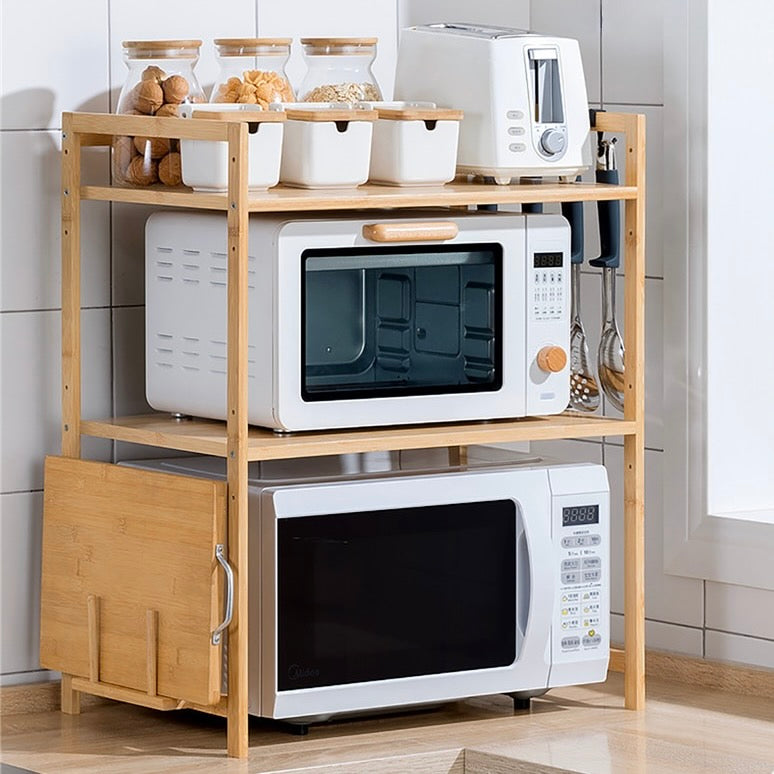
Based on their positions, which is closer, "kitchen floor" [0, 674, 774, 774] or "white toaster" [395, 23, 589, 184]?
"kitchen floor" [0, 674, 774, 774]

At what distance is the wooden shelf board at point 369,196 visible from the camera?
2008 mm

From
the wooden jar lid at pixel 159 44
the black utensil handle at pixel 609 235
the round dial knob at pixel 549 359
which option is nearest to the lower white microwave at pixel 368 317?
the round dial knob at pixel 549 359

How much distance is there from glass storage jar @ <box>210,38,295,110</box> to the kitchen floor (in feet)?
2.53

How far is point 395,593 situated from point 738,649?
1.75 ft

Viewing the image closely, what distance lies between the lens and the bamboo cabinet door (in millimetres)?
2057

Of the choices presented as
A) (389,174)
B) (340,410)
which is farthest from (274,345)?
(389,174)

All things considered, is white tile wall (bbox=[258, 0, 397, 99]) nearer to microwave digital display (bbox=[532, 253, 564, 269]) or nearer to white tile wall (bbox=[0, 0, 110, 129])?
white tile wall (bbox=[0, 0, 110, 129])

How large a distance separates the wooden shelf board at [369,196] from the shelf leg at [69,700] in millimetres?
619

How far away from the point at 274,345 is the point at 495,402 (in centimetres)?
31

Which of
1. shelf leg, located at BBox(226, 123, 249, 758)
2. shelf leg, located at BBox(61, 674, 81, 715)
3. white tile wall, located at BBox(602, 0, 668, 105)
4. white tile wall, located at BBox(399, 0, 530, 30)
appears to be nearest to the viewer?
shelf leg, located at BBox(226, 123, 249, 758)

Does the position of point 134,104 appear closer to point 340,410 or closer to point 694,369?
point 340,410

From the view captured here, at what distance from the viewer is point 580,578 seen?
2271 mm

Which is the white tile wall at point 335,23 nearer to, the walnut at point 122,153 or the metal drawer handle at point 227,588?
the walnut at point 122,153

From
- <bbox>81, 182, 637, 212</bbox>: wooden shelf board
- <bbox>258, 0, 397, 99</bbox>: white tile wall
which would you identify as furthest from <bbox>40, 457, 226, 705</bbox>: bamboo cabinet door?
<bbox>258, 0, 397, 99</bbox>: white tile wall
